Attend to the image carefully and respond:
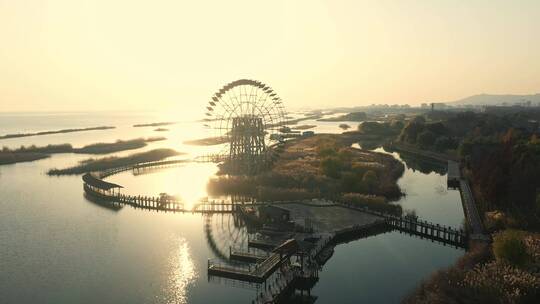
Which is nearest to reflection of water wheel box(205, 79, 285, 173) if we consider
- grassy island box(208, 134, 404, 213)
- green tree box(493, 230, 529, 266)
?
grassy island box(208, 134, 404, 213)

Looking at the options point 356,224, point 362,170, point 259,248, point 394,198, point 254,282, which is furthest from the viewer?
point 362,170

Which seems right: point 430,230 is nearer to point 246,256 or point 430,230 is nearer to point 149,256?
point 246,256

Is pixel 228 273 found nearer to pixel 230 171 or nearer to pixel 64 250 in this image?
pixel 64 250

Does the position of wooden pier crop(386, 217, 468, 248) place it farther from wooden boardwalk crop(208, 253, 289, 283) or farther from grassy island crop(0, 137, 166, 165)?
grassy island crop(0, 137, 166, 165)

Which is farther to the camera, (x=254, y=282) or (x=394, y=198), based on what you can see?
(x=394, y=198)

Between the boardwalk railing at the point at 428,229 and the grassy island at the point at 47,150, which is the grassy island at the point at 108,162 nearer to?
the grassy island at the point at 47,150

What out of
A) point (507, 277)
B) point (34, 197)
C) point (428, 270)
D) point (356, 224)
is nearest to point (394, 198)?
point (356, 224)
